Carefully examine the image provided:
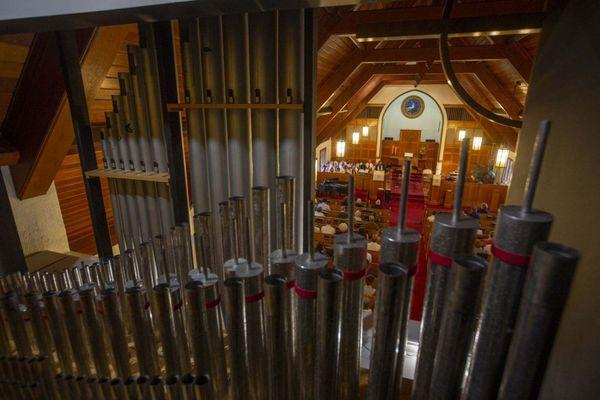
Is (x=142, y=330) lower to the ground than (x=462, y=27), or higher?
lower

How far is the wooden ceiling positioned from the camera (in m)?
4.16

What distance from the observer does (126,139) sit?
2971 millimetres

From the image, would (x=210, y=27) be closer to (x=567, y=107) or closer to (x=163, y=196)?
(x=163, y=196)

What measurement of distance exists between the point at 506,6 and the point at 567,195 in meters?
3.82

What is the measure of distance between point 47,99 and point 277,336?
12.0ft

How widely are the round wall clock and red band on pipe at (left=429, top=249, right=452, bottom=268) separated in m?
16.9

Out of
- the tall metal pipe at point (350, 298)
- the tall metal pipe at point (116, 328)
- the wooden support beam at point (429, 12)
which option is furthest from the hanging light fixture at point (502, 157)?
the tall metal pipe at point (116, 328)

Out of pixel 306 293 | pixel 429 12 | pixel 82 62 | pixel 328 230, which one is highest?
pixel 429 12

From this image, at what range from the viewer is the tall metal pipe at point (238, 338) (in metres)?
Result: 0.98

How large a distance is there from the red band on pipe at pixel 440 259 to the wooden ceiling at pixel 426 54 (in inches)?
101

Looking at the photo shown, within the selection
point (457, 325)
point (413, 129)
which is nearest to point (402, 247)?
point (457, 325)

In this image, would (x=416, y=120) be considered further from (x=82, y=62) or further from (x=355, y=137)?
(x=82, y=62)

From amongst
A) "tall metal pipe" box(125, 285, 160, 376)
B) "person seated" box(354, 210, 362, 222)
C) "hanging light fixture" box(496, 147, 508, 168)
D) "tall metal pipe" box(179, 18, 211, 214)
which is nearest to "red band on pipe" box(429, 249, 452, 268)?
"tall metal pipe" box(125, 285, 160, 376)

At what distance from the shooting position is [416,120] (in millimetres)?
16297
